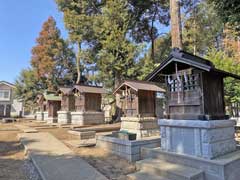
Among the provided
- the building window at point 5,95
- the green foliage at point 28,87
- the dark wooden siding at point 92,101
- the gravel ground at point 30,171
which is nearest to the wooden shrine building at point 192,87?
the gravel ground at point 30,171

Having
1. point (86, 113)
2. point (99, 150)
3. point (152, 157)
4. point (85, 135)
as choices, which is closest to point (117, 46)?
point (86, 113)

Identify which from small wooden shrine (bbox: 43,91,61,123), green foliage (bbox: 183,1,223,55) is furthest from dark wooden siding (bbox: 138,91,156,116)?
small wooden shrine (bbox: 43,91,61,123)

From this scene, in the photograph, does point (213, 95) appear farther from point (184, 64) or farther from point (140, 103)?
point (140, 103)

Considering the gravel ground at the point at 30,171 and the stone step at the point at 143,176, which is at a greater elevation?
the stone step at the point at 143,176

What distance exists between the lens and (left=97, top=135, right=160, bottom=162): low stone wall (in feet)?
22.5

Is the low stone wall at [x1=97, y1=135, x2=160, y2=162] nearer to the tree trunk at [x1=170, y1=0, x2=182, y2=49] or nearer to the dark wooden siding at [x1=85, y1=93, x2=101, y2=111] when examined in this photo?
the tree trunk at [x1=170, y1=0, x2=182, y2=49]

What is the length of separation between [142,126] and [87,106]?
287 inches

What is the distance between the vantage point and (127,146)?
6961 millimetres

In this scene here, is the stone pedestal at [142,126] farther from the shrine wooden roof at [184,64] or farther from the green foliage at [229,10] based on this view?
the green foliage at [229,10]

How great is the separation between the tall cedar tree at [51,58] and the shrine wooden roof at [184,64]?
2400 centimetres

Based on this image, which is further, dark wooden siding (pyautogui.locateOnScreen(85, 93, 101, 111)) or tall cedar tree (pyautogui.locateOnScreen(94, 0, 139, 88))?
tall cedar tree (pyautogui.locateOnScreen(94, 0, 139, 88))

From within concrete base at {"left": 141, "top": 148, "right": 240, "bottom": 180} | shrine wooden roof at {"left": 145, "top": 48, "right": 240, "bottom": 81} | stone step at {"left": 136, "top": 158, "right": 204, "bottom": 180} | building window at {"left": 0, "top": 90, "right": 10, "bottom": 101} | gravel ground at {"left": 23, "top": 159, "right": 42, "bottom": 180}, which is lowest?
gravel ground at {"left": 23, "top": 159, "right": 42, "bottom": 180}

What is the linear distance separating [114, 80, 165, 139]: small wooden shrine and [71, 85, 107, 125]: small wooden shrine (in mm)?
5354

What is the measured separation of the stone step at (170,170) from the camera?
4680 mm
